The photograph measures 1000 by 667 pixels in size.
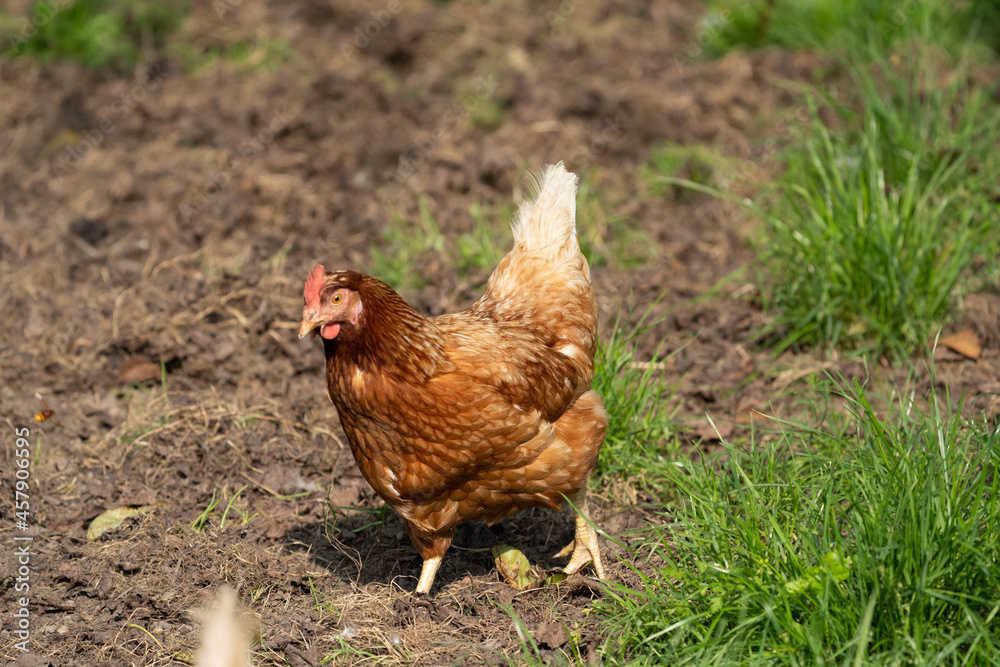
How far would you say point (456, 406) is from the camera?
3203 mm


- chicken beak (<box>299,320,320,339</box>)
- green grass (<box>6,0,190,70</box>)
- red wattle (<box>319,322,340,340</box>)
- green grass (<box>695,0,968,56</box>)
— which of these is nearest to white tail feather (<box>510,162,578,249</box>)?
red wattle (<box>319,322,340,340</box>)

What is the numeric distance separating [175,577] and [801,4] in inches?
262

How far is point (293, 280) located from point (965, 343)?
393 cm

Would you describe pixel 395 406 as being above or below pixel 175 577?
above

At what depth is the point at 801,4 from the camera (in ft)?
24.3

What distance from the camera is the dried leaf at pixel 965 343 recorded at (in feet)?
15.5

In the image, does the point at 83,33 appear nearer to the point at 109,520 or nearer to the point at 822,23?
the point at 109,520

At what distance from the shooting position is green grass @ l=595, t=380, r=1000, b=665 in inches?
102

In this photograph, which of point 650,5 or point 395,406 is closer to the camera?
point 395,406

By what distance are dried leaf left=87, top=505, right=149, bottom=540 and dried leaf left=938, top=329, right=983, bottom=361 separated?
4284 mm

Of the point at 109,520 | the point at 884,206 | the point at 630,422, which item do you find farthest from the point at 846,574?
the point at 109,520

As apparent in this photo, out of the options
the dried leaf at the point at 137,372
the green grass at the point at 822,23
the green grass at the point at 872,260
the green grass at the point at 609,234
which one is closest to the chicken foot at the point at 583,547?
the green grass at the point at 872,260

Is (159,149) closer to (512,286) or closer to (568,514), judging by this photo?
(512,286)

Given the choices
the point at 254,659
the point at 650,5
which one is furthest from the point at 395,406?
the point at 650,5
